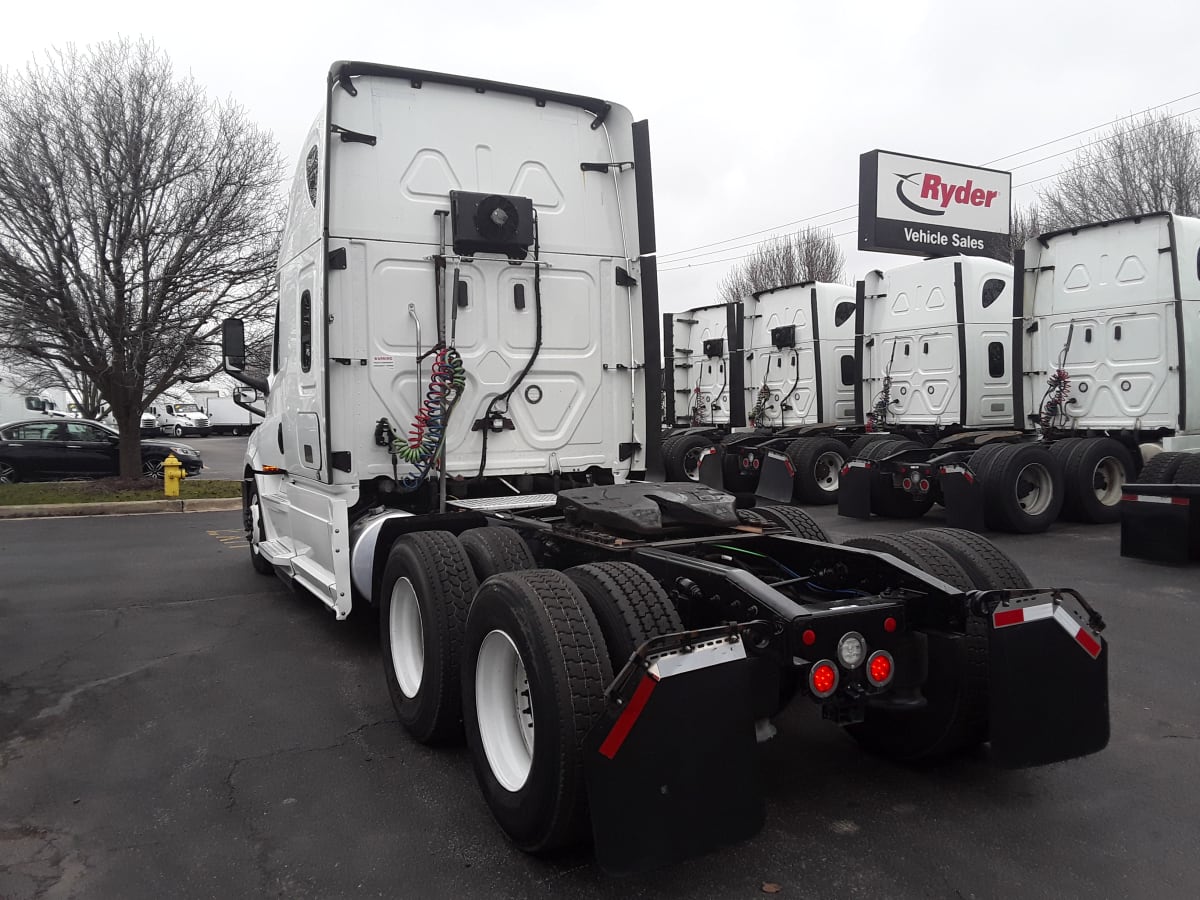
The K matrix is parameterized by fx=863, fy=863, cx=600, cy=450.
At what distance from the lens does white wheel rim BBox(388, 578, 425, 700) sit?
4.38 m

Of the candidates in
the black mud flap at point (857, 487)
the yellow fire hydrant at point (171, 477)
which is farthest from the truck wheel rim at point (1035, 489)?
the yellow fire hydrant at point (171, 477)

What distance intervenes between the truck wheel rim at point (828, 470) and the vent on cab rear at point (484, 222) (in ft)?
28.8

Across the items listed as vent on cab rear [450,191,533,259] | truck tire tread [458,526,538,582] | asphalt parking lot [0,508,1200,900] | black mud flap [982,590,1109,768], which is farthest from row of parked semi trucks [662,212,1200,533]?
truck tire tread [458,526,538,582]

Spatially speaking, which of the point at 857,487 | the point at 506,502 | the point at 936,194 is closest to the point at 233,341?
the point at 506,502

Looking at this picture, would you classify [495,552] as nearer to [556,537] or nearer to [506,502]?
[556,537]

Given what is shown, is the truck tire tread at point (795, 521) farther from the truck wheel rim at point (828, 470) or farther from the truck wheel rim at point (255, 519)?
the truck wheel rim at point (828, 470)

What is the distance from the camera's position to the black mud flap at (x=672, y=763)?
251 centimetres

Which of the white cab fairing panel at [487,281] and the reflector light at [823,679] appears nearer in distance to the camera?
the reflector light at [823,679]

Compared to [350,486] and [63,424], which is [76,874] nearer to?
[350,486]

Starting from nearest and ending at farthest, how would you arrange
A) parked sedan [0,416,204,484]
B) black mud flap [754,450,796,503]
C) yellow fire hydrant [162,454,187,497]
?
1. black mud flap [754,450,796,503]
2. yellow fire hydrant [162,454,187,497]
3. parked sedan [0,416,204,484]

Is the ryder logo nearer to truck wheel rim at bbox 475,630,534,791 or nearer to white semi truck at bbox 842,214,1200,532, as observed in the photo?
white semi truck at bbox 842,214,1200,532

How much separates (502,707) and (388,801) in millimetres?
647

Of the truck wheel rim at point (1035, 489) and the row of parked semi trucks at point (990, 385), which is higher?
the row of parked semi trucks at point (990, 385)

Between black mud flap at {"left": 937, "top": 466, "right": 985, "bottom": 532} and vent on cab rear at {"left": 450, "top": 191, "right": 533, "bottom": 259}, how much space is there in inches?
255
